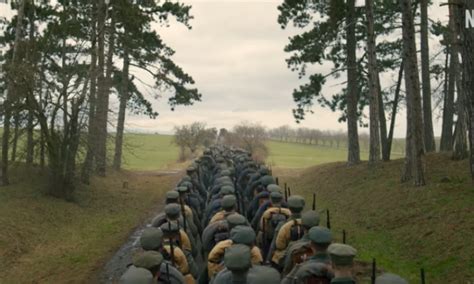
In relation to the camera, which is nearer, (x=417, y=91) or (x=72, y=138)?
(x=417, y=91)

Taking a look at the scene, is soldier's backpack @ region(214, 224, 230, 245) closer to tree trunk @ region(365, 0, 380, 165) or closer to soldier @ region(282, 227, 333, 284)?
soldier @ region(282, 227, 333, 284)

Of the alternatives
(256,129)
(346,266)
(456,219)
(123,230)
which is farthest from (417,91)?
(256,129)

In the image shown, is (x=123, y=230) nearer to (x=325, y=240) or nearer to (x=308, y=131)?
(x=325, y=240)

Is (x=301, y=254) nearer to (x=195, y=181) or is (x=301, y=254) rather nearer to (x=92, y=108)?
(x=195, y=181)

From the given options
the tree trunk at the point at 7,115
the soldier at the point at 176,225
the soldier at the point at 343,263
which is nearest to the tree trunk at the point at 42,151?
the tree trunk at the point at 7,115

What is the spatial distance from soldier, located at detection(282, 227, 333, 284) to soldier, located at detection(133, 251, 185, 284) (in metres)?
1.29

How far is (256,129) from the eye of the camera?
66750 mm

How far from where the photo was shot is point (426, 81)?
23.8 m

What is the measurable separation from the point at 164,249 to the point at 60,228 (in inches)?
384

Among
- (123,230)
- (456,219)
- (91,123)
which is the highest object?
(91,123)

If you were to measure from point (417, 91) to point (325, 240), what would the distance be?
441 inches

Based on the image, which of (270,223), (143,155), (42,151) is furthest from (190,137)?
(270,223)

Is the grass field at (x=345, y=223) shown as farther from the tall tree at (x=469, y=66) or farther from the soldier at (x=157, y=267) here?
the soldier at (x=157, y=267)

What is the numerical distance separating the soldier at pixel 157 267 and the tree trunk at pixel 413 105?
1125 centimetres
